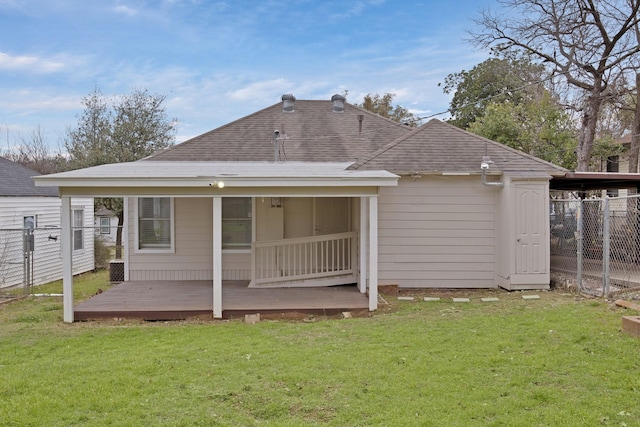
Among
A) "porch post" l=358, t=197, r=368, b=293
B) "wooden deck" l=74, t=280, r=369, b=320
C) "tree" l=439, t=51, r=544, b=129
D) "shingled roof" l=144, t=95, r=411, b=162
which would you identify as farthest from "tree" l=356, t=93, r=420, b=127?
"porch post" l=358, t=197, r=368, b=293

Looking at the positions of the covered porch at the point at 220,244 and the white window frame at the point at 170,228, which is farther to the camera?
the white window frame at the point at 170,228

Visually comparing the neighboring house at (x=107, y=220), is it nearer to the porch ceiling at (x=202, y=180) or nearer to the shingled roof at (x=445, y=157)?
the porch ceiling at (x=202, y=180)

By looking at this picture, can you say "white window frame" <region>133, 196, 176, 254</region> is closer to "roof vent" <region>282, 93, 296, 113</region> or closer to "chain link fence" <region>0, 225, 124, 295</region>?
"chain link fence" <region>0, 225, 124, 295</region>

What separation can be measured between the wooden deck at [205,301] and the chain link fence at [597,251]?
4004 mm

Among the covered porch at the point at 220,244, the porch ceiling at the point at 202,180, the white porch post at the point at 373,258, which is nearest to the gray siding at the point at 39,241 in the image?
the covered porch at the point at 220,244

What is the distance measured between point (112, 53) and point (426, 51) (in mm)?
11771

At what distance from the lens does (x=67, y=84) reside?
23516 millimetres

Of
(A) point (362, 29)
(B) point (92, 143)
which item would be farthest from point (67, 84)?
(A) point (362, 29)

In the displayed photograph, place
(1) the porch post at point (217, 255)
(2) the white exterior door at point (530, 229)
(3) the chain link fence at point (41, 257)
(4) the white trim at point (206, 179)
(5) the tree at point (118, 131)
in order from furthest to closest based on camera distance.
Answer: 1. (5) the tree at point (118, 131)
2. (3) the chain link fence at point (41, 257)
3. (2) the white exterior door at point (530, 229)
4. (1) the porch post at point (217, 255)
5. (4) the white trim at point (206, 179)

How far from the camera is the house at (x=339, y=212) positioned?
7.38m

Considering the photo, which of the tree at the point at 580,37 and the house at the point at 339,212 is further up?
the tree at the point at 580,37

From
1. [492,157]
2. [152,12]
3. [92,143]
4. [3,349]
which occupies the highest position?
[152,12]

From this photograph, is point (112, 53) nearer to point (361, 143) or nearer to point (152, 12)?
point (152, 12)

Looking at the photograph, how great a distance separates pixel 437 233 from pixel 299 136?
4871mm
